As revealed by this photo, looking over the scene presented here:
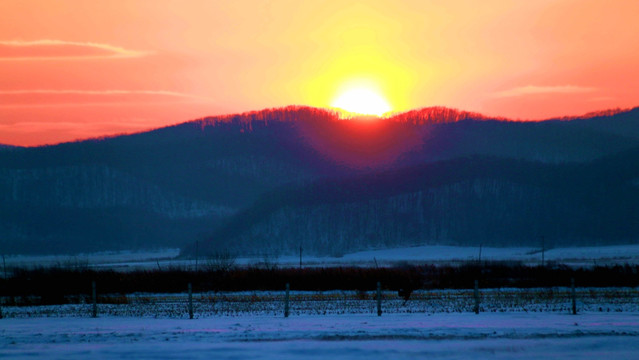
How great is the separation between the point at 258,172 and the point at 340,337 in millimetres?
165951

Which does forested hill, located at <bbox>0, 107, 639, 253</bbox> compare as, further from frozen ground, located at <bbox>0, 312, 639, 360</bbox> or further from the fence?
frozen ground, located at <bbox>0, 312, 639, 360</bbox>

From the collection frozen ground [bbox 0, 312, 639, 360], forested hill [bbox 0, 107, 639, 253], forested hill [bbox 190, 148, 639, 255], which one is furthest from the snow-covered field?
forested hill [bbox 0, 107, 639, 253]

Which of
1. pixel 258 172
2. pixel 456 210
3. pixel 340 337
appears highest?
pixel 258 172

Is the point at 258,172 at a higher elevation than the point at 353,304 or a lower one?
higher

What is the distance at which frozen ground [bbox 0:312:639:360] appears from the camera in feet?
62.9

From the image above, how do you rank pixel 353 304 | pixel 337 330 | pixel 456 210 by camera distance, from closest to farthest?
pixel 337 330 → pixel 353 304 → pixel 456 210

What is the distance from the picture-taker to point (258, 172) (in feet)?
613

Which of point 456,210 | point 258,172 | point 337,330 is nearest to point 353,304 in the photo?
point 337,330

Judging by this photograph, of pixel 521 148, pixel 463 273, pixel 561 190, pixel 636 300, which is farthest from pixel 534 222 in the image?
pixel 636 300

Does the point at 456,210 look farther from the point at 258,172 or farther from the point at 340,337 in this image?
the point at 340,337

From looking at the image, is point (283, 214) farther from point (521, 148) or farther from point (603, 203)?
point (521, 148)

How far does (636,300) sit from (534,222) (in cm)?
9228

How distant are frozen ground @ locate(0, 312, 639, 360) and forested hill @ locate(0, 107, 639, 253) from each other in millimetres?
105024

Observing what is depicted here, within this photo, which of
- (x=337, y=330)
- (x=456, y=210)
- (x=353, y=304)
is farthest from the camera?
(x=456, y=210)
